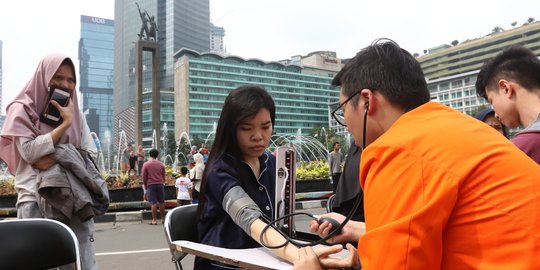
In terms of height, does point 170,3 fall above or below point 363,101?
above

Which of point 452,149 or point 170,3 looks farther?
point 170,3

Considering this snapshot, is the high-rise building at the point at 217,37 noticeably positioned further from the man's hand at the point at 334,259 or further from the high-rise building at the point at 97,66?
the man's hand at the point at 334,259

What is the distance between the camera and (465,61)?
292 feet

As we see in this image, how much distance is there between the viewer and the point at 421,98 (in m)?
1.14

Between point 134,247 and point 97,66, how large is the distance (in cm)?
14372

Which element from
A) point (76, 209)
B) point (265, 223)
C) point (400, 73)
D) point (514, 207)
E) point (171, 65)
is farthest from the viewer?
point (171, 65)

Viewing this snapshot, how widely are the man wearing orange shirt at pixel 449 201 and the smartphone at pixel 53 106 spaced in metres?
1.78

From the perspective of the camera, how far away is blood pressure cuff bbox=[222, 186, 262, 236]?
1553 millimetres

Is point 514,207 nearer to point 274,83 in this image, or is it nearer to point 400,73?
point 400,73

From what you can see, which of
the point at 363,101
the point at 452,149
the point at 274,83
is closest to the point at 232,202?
the point at 363,101

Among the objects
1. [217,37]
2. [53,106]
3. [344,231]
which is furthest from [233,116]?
[217,37]

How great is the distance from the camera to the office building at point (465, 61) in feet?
254

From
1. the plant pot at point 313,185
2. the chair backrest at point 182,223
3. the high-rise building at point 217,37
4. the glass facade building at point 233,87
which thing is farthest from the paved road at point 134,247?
the high-rise building at point 217,37

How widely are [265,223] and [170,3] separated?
102 meters
